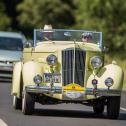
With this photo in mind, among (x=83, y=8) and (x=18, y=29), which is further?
(x=18, y=29)

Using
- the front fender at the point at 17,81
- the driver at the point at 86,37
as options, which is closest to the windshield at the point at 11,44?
the driver at the point at 86,37

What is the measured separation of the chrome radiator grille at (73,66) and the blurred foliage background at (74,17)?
18932 millimetres

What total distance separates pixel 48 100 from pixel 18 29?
5713 cm

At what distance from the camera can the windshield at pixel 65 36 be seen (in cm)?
1895

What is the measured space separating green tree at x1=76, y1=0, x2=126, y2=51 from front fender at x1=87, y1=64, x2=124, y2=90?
3493 centimetres

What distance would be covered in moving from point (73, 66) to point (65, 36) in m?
1.96

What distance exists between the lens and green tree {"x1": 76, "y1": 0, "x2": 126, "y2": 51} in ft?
173

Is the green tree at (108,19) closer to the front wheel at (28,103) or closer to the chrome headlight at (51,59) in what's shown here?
the chrome headlight at (51,59)

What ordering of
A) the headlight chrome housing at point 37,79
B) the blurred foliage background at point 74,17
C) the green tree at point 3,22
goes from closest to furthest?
the headlight chrome housing at point 37,79
the blurred foliage background at point 74,17
the green tree at point 3,22

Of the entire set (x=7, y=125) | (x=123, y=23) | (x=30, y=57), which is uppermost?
(x=123, y=23)

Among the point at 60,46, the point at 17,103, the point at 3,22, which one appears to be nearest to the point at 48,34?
the point at 60,46

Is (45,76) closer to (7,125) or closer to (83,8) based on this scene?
(7,125)

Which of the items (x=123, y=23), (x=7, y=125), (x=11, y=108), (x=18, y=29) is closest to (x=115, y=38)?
(x=123, y=23)

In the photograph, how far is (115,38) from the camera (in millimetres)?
53969
